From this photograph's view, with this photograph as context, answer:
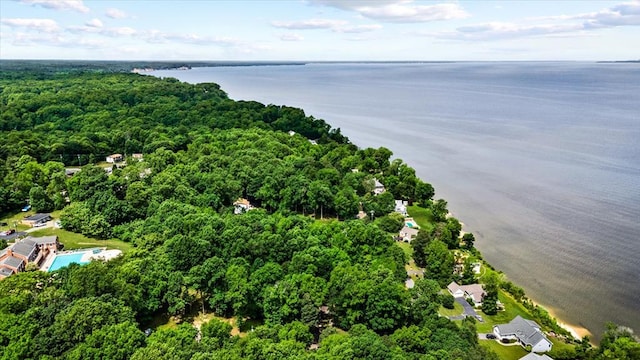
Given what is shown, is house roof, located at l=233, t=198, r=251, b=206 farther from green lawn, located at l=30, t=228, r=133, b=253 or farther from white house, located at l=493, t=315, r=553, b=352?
→ white house, located at l=493, t=315, r=553, b=352

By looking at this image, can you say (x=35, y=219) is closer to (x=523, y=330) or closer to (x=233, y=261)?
(x=233, y=261)

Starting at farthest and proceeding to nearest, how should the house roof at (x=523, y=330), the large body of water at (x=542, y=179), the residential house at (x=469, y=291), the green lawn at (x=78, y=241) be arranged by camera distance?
1. the green lawn at (x=78, y=241)
2. the large body of water at (x=542, y=179)
3. the residential house at (x=469, y=291)
4. the house roof at (x=523, y=330)

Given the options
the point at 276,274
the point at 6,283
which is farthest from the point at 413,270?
the point at 6,283

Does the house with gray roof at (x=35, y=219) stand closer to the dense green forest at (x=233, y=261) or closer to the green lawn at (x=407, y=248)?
the dense green forest at (x=233, y=261)

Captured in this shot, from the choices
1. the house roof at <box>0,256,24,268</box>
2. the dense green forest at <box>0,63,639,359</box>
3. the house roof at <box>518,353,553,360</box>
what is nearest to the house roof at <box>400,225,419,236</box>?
the dense green forest at <box>0,63,639,359</box>

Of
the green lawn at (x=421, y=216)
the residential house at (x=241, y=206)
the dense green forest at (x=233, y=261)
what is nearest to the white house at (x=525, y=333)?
the dense green forest at (x=233, y=261)

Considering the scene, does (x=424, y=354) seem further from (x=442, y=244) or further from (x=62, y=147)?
(x=62, y=147)

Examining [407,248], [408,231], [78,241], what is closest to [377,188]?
[408,231]
